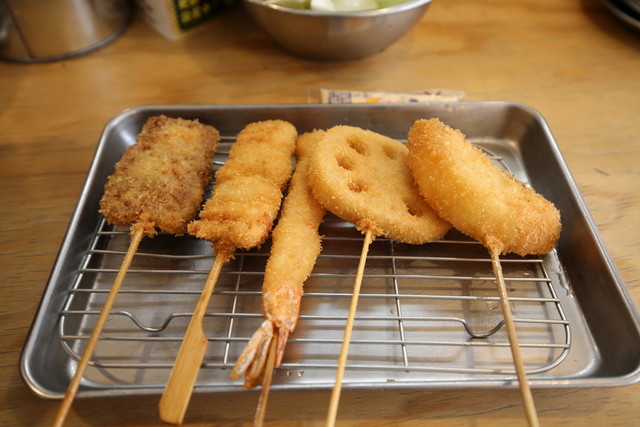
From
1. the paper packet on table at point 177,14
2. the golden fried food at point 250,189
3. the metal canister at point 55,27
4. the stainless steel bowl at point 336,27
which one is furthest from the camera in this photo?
the paper packet on table at point 177,14

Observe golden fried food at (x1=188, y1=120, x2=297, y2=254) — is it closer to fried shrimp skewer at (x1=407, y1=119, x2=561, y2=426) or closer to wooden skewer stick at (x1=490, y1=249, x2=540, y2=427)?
fried shrimp skewer at (x1=407, y1=119, x2=561, y2=426)

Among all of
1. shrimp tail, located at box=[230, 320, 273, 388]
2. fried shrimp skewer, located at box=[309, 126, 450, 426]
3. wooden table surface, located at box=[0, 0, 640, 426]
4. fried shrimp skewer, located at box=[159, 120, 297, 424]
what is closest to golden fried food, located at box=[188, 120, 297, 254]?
fried shrimp skewer, located at box=[159, 120, 297, 424]

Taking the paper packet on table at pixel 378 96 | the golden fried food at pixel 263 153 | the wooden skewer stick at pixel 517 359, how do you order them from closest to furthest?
the wooden skewer stick at pixel 517 359 < the golden fried food at pixel 263 153 < the paper packet on table at pixel 378 96

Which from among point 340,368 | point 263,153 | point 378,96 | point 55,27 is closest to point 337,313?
point 340,368

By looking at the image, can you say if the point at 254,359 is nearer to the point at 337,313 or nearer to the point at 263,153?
the point at 337,313

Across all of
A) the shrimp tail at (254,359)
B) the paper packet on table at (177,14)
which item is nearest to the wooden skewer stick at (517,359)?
the shrimp tail at (254,359)

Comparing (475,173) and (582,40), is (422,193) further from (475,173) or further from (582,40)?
(582,40)

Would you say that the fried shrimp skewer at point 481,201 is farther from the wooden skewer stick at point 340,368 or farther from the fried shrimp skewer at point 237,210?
the fried shrimp skewer at point 237,210
